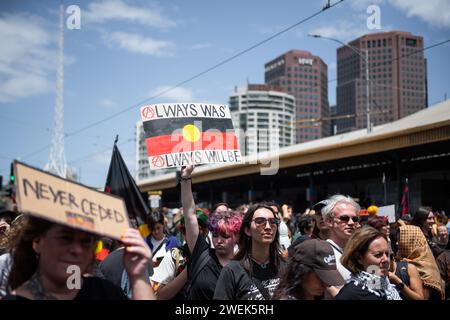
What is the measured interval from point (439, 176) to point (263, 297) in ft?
96.6

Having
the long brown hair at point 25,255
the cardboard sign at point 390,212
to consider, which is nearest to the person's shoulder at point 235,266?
the long brown hair at point 25,255

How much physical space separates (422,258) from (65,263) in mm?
3751

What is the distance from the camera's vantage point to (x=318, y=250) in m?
3.21

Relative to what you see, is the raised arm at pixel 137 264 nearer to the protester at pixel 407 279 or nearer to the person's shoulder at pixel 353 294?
the person's shoulder at pixel 353 294

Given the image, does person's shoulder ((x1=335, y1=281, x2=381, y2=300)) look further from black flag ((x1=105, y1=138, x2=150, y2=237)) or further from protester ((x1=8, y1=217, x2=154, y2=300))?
black flag ((x1=105, y1=138, x2=150, y2=237))

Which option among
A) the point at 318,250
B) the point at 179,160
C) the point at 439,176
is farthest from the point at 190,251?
the point at 439,176

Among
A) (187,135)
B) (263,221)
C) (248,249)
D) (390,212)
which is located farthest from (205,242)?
(390,212)

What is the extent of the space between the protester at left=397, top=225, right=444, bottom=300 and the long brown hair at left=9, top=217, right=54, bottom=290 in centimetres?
353

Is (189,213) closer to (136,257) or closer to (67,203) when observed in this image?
(136,257)

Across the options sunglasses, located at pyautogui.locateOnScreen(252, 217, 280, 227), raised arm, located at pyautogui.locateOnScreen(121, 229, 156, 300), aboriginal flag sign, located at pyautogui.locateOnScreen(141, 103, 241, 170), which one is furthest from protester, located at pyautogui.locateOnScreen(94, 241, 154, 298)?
raised arm, located at pyautogui.locateOnScreen(121, 229, 156, 300)

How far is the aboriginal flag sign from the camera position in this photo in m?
4.86

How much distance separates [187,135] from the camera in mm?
5008

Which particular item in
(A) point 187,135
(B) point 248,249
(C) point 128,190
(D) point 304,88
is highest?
(D) point 304,88
